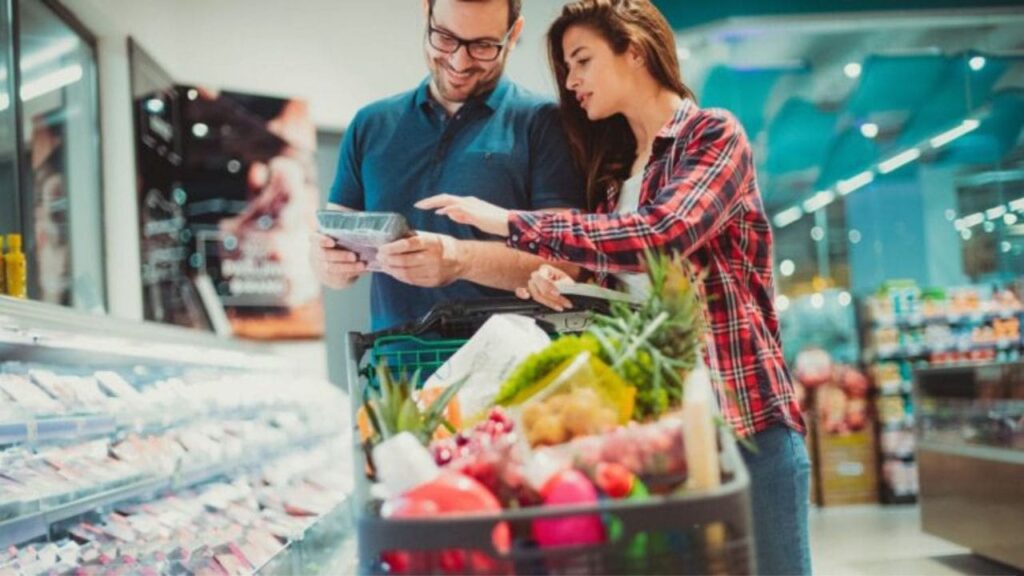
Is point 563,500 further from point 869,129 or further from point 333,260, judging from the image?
point 869,129

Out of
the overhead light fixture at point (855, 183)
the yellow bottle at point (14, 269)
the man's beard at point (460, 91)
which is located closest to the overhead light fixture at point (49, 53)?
the yellow bottle at point (14, 269)

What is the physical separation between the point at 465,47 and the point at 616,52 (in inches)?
14.8

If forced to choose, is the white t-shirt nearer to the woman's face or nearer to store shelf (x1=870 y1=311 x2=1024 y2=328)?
the woman's face

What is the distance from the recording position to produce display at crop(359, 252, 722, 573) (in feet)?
4.10

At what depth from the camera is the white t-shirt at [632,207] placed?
2102 millimetres

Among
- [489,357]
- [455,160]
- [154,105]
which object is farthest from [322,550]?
[154,105]

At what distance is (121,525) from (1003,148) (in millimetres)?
10529

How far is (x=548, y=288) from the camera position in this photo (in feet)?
6.79

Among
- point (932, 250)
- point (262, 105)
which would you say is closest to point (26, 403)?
point (262, 105)

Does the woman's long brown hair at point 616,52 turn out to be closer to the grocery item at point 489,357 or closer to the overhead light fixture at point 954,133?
the grocery item at point 489,357

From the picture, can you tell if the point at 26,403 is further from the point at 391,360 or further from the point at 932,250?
the point at 932,250

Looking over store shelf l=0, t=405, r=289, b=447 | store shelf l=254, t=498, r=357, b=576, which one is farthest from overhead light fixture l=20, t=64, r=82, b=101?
store shelf l=254, t=498, r=357, b=576

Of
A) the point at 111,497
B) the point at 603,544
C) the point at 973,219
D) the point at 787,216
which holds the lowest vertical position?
the point at 111,497

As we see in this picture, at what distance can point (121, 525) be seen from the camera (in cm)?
370
